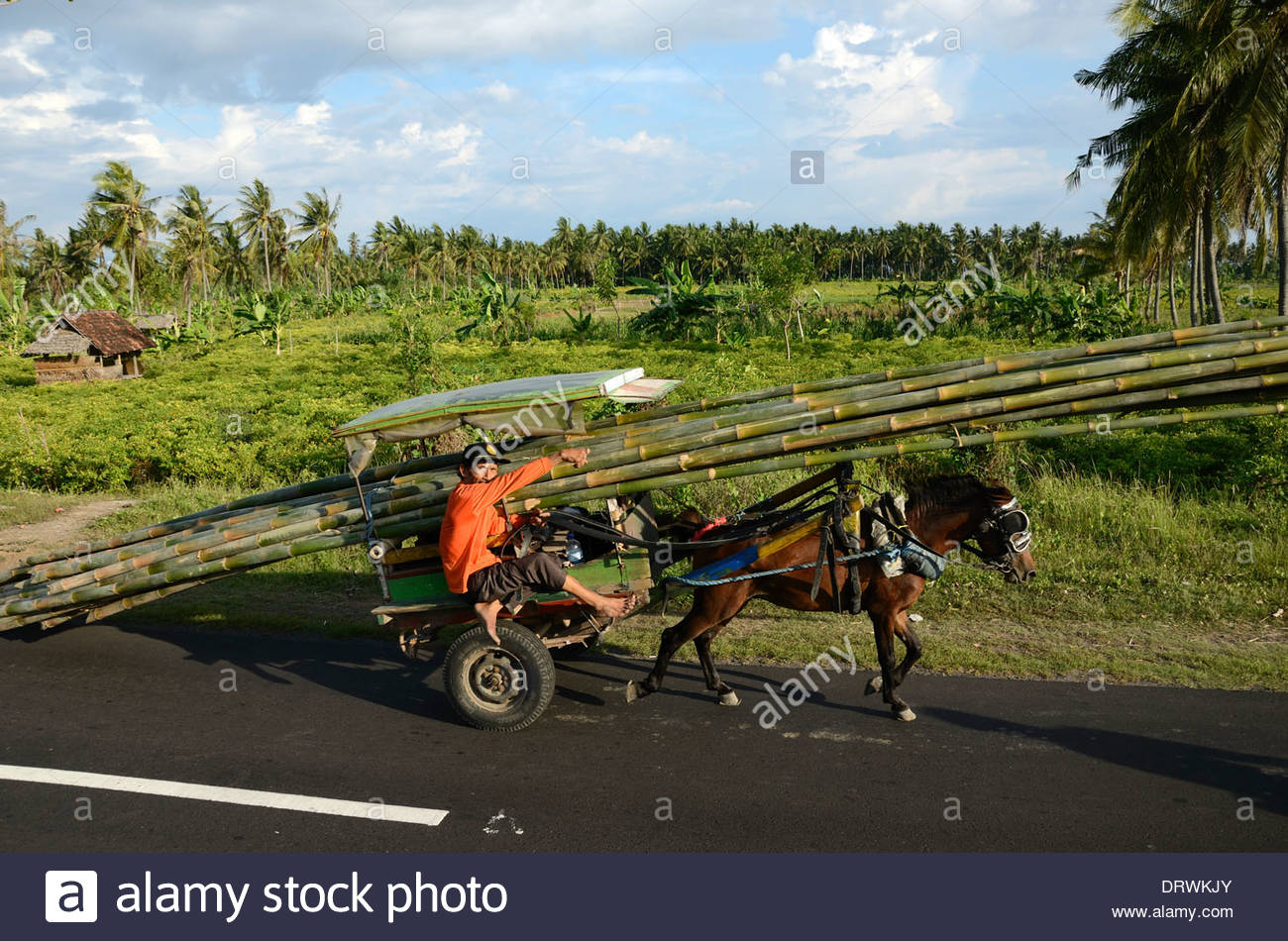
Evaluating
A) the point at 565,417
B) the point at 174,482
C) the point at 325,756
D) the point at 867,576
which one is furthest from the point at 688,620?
the point at 174,482

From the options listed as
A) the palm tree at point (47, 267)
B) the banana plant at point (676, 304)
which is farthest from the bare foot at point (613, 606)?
the palm tree at point (47, 267)

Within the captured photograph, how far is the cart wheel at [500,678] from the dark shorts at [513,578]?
0.82ft

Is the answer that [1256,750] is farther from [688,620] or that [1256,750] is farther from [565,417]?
[565,417]

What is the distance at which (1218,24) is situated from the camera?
64.3 feet

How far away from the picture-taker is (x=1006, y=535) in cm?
632

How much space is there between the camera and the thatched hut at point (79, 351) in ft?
118

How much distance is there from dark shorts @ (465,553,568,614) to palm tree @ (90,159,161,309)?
53.9 metres

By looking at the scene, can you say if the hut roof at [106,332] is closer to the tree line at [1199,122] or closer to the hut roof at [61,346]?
the hut roof at [61,346]

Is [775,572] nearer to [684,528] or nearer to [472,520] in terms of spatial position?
[684,528]

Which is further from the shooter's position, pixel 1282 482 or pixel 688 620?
pixel 1282 482

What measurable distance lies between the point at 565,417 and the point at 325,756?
2.74 m

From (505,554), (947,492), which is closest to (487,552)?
(505,554)

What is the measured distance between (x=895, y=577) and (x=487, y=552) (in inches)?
110

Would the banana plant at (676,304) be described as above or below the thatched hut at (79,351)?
above
